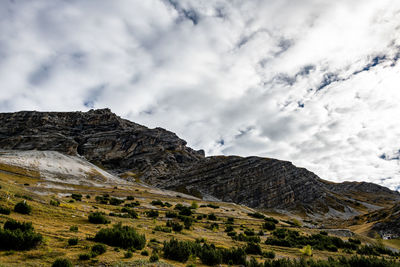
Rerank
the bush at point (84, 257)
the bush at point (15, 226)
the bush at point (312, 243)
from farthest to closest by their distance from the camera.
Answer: the bush at point (312, 243)
the bush at point (15, 226)
the bush at point (84, 257)

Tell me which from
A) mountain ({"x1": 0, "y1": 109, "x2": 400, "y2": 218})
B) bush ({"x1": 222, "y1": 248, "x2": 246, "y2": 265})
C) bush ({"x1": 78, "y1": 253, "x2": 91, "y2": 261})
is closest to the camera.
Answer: bush ({"x1": 78, "y1": 253, "x2": 91, "y2": 261})

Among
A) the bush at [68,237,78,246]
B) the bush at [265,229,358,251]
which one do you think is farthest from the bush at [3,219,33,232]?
the bush at [265,229,358,251]

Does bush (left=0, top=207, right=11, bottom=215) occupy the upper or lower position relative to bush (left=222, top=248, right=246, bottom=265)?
upper

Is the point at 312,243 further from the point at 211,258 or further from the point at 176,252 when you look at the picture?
the point at 176,252

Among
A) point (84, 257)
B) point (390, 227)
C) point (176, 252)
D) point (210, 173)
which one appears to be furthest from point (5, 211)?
point (210, 173)

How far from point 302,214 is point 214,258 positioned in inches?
4651

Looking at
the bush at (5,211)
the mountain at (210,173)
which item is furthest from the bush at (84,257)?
the mountain at (210,173)

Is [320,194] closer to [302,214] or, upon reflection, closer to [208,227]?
[302,214]

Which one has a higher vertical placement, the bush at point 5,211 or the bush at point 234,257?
the bush at point 5,211

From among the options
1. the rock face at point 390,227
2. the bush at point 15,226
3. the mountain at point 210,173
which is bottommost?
the bush at point 15,226

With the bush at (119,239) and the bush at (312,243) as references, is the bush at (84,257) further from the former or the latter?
the bush at (312,243)

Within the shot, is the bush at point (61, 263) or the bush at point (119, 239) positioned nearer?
the bush at point (61, 263)

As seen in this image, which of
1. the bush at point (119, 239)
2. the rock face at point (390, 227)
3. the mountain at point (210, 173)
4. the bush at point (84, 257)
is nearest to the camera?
the bush at point (84, 257)

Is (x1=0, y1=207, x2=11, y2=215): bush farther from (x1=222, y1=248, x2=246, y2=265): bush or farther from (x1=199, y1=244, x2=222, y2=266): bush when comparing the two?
(x1=222, y1=248, x2=246, y2=265): bush
